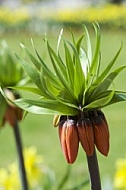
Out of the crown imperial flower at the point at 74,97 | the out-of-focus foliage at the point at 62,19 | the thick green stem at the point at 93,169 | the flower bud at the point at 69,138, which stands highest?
the out-of-focus foliage at the point at 62,19

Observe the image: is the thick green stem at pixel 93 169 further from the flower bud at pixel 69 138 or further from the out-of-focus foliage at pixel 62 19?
the out-of-focus foliage at pixel 62 19

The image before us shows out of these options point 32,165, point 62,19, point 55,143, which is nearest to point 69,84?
point 32,165

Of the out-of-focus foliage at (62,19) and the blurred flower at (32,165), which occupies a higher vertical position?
the out-of-focus foliage at (62,19)

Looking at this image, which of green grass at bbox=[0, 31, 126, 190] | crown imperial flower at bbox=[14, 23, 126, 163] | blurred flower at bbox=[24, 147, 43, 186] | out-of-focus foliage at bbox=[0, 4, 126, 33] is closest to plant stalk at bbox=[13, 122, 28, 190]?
crown imperial flower at bbox=[14, 23, 126, 163]

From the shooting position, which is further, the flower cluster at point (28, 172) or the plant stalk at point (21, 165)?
the flower cluster at point (28, 172)

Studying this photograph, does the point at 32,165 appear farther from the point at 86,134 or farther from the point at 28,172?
the point at 86,134

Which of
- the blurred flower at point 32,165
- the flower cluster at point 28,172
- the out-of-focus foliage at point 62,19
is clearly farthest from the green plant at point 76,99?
the out-of-focus foliage at point 62,19

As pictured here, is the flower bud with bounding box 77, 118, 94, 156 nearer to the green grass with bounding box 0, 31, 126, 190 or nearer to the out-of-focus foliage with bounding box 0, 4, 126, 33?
the green grass with bounding box 0, 31, 126, 190
